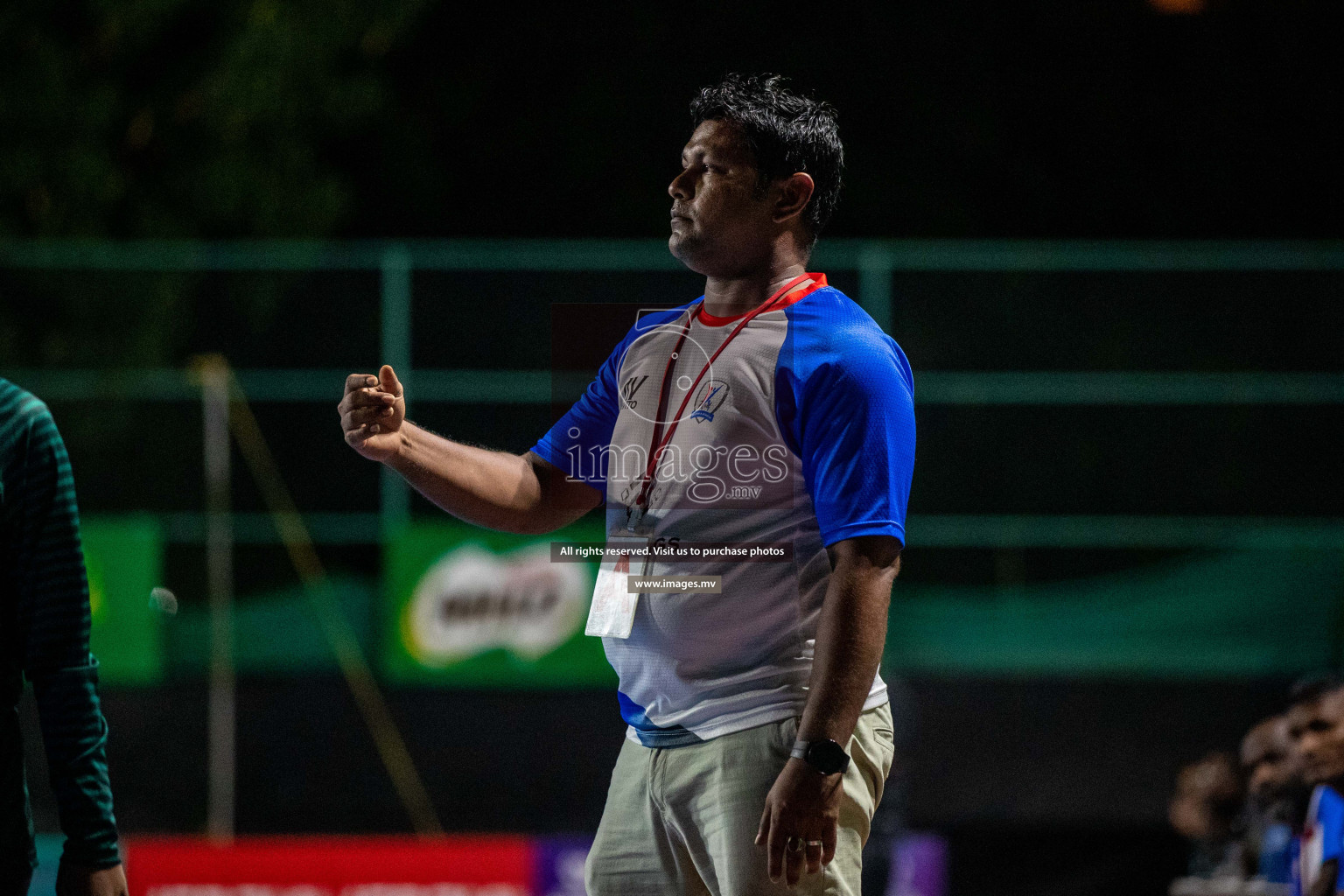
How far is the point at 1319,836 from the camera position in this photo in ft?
12.7

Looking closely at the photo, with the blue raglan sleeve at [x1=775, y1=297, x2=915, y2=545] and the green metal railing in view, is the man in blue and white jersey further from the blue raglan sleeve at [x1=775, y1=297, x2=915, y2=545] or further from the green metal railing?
the green metal railing

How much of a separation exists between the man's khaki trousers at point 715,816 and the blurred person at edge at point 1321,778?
184 centimetres

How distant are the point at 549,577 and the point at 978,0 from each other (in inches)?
328

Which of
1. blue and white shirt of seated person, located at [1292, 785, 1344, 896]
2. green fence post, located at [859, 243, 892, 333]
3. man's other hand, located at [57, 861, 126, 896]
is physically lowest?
blue and white shirt of seated person, located at [1292, 785, 1344, 896]

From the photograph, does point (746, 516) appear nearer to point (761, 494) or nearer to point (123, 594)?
point (761, 494)

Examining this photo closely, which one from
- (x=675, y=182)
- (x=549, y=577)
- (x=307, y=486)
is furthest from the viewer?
(x=307, y=486)

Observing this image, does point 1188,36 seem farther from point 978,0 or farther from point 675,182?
point 675,182

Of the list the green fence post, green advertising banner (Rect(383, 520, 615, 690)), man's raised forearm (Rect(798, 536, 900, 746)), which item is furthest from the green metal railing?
man's raised forearm (Rect(798, 536, 900, 746))

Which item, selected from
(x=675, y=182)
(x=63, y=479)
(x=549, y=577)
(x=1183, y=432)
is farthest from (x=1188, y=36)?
(x=63, y=479)

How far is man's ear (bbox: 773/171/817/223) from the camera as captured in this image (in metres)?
2.54

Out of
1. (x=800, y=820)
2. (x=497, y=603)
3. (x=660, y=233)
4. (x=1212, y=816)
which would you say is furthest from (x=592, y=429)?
(x=660, y=233)

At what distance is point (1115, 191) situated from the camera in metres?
13.8

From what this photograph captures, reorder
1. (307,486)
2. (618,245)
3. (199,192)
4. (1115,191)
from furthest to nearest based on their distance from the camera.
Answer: (1115,191) < (199,192) < (307,486) < (618,245)

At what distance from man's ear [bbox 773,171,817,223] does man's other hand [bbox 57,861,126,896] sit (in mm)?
1420
